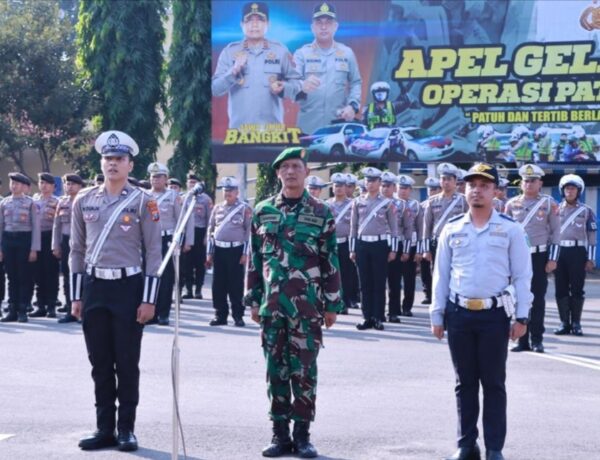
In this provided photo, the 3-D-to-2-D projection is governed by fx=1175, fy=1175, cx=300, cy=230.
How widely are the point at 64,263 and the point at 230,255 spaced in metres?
2.70

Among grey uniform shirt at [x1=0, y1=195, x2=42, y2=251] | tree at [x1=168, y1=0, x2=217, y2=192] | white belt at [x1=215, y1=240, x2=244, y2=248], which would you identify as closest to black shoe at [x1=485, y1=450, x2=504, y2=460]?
white belt at [x1=215, y1=240, x2=244, y2=248]

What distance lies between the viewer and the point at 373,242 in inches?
648

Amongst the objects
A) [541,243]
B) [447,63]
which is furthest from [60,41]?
[541,243]

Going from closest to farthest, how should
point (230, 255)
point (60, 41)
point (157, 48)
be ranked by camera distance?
point (230, 255) → point (157, 48) → point (60, 41)

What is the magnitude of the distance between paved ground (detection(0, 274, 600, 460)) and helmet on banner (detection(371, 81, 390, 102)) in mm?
12465

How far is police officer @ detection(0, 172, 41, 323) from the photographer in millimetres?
16969

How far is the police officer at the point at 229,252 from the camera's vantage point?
1642 centimetres

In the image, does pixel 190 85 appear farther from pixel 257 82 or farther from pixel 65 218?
pixel 65 218

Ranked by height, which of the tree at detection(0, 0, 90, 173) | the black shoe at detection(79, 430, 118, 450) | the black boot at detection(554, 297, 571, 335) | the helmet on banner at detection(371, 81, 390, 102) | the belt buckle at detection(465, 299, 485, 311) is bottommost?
the black shoe at detection(79, 430, 118, 450)

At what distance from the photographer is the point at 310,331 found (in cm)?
792

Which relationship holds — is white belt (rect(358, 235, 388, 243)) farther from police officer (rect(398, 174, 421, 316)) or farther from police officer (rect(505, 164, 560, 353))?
police officer (rect(505, 164, 560, 353))

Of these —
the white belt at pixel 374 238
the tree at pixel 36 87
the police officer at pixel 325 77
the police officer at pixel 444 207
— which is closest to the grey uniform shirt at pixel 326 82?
the police officer at pixel 325 77

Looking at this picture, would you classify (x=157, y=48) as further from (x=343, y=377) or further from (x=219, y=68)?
(x=343, y=377)

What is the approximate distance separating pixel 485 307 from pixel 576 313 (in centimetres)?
826
